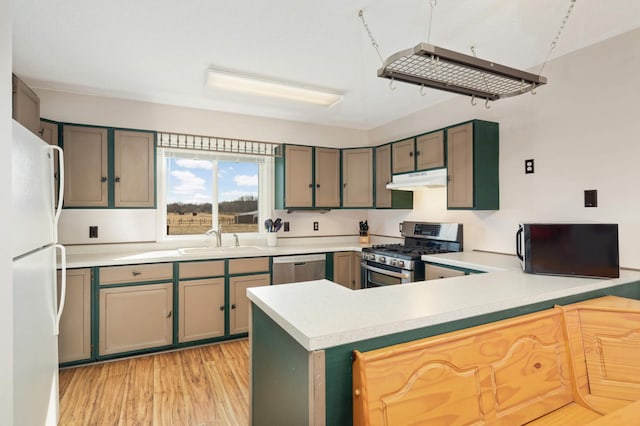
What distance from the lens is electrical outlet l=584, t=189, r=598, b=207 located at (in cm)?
229

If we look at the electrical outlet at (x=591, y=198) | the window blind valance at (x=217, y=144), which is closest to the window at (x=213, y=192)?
the window blind valance at (x=217, y=144)

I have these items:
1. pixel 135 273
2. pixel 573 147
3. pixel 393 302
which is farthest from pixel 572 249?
pixel 135 273

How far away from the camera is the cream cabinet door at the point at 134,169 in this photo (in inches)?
126

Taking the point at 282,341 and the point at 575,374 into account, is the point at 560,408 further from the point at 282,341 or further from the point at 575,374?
the point at 282,341

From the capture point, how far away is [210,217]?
3.87 metres

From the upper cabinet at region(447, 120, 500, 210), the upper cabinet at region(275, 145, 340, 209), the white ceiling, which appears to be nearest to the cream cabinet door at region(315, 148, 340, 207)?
the upper cabinet at region(275, 145, 340, 209)

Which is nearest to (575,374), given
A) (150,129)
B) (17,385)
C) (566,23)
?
(566,23)

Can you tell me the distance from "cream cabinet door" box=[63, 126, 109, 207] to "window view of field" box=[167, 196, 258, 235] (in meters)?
0.70

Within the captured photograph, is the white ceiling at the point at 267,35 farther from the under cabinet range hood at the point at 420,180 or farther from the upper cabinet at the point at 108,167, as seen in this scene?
the under cabinet range hood at the point at 420,180

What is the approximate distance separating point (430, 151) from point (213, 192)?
249 cm

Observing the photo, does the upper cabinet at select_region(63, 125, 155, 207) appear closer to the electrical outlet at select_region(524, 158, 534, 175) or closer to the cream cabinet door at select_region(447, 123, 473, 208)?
the cream cabinet door at select_region(447, 123, 473, 208)

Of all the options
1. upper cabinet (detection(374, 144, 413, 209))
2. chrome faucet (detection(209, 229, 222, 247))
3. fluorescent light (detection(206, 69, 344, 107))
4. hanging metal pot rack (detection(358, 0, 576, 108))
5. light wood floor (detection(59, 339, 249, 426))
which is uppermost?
fluorescent light (detection(206, 69, 344, 107))

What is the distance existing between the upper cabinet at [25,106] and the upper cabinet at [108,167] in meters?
0.25

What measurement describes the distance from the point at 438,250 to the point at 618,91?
71.6 inches
